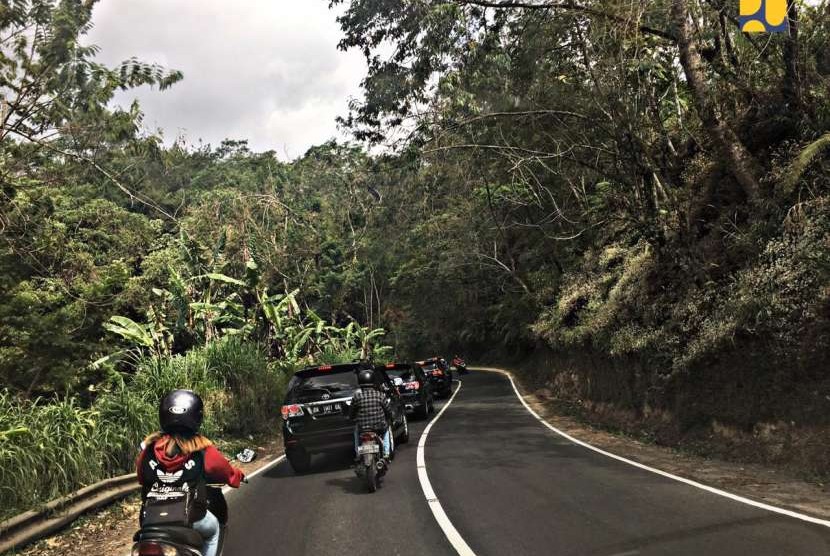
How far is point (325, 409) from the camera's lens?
33.3 ft

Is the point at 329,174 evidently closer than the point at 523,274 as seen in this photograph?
No

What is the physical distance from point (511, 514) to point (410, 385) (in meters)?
11.3

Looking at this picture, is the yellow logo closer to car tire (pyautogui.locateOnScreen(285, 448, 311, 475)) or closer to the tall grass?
car tire (pyautogui.locateOnScreen(285, 448, 311, 475))

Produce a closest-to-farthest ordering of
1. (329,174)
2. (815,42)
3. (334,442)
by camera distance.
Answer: (334,442) < (815,42) < (329,174)

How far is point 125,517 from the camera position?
25.7 ft

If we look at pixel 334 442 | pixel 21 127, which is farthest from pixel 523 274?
pixel 21 127

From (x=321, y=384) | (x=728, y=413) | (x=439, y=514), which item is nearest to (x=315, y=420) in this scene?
(x=321, y=384)

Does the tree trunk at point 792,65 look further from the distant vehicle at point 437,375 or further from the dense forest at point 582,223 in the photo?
the distant vehicle at point 437,375

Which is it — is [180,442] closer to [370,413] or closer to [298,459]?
[370,413]

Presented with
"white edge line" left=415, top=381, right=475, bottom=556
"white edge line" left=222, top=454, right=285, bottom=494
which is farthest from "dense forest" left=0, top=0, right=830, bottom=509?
"white edge line" left=415, top=381, right=475, bottom=556

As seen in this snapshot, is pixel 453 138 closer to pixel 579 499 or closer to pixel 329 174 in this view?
pixel 579 499

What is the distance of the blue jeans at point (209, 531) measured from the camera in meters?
4.01

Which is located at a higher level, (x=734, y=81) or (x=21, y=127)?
(x=734, y=81)

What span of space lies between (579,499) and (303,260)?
38.7 metres
